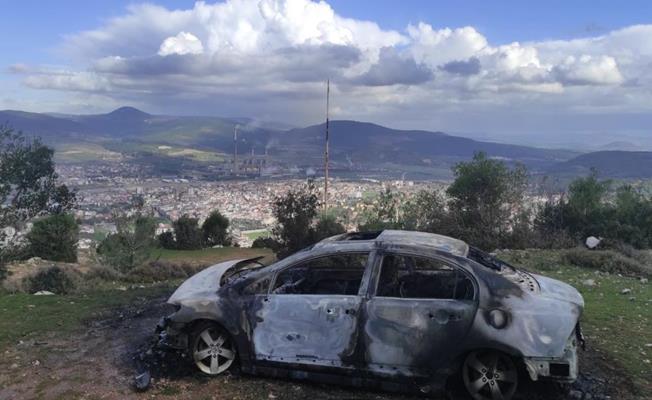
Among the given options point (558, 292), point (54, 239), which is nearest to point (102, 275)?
point (54, 239)

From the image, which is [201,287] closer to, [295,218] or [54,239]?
[295,218]

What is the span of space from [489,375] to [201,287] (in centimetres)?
341

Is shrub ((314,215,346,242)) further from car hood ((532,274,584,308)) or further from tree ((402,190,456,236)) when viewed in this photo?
car hood ((532,274,584,308))

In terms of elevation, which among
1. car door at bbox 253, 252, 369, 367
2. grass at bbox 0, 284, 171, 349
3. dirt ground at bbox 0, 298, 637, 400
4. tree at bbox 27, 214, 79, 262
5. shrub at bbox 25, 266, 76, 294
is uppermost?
car door at bbox 253, 252, 369, 367

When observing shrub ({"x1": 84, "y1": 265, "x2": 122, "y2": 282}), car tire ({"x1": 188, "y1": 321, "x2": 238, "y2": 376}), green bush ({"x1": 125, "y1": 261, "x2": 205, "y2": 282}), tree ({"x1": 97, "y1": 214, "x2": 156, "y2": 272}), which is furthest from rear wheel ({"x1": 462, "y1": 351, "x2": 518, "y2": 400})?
tree ({"x1": 97, "y1": 214, "x2": 156, "y2": 272})

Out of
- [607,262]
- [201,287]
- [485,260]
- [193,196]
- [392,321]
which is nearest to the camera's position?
[392,321]

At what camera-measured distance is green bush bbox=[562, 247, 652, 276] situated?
15.3 meters

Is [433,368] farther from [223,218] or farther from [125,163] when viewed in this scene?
[125,163]

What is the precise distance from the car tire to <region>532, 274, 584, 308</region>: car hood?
3485 mm

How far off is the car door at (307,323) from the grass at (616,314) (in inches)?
133

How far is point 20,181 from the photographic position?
16234 millimetres

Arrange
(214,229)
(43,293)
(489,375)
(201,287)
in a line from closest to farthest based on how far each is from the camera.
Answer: (489,375), (201,287), (43,293), (214,229)

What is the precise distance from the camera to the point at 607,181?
2692cm

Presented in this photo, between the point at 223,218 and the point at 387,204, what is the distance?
1524cm
